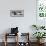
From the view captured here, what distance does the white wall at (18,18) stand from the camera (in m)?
6.30

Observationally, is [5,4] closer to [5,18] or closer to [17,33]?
[5,18]

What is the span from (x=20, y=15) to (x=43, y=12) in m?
0.95

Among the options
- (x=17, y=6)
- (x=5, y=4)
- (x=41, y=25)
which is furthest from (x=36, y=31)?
(x=5, y=4)

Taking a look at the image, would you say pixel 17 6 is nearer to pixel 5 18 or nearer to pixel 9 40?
pixel 5 18

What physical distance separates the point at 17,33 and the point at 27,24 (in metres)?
0.61

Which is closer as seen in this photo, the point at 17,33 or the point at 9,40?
the point at 17,33

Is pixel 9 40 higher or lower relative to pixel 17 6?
lower

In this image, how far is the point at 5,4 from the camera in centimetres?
630

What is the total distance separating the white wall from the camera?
6.30m

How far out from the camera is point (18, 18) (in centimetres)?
635

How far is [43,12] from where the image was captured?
6.40 meters

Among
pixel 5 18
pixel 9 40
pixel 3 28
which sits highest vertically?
pixel 5 18

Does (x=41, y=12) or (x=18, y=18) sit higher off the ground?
(x=41, y=12)

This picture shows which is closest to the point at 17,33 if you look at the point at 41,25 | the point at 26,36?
the point at 26,36
